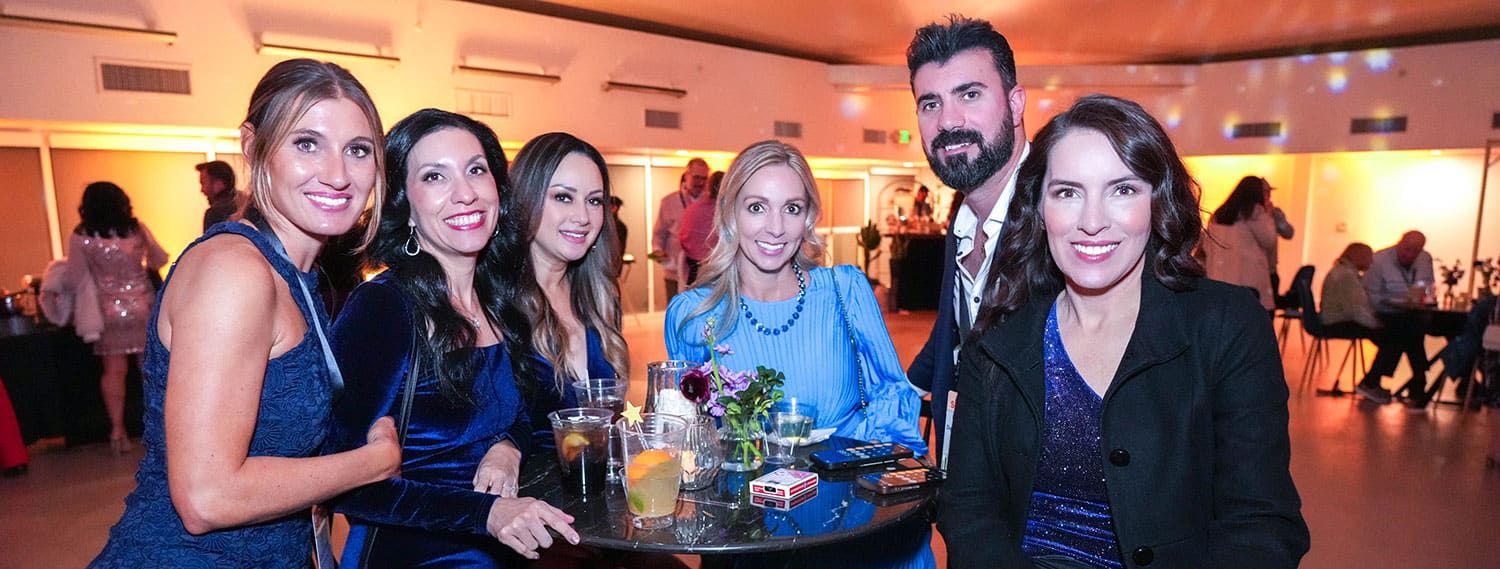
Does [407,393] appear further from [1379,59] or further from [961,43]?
[1379,59]

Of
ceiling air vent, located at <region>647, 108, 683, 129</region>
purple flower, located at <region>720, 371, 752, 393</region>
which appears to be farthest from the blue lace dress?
ceiling air vent, located at <region>647, 108, 683, 129</region>

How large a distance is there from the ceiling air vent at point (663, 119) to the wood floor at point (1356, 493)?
462 cm

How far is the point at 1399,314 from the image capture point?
6.50 metres

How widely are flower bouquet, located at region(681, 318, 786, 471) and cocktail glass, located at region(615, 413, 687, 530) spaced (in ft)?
0.59

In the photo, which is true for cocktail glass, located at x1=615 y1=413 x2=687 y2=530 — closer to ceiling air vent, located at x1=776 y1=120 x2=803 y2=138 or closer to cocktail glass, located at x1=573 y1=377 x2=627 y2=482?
cocktail glass, located at x1=573 y1=377 x2=627 y2=482

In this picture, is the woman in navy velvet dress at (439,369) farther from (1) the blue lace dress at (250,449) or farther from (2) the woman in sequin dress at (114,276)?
(2) the woman in sequin dress at (114,276)

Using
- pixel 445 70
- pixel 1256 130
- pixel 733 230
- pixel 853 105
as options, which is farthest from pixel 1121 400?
pixel 1256 130

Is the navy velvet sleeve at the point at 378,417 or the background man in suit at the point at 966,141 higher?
the background man in suit at the point at 966,141

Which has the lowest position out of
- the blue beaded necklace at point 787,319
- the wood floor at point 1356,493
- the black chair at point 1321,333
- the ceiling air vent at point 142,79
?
the wood floor at point 1356,493

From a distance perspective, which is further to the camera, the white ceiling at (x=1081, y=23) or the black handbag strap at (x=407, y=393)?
the white ceiling at (x=1081, y=23)

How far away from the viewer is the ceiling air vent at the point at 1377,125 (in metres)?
10.4

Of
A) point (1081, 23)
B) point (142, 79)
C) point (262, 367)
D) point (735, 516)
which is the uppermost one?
point (1081, 23)

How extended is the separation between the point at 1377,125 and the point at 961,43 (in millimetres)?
11559

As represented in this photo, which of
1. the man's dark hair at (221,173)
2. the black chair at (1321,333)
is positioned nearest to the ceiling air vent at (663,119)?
the man's dark hair at (221,173)
